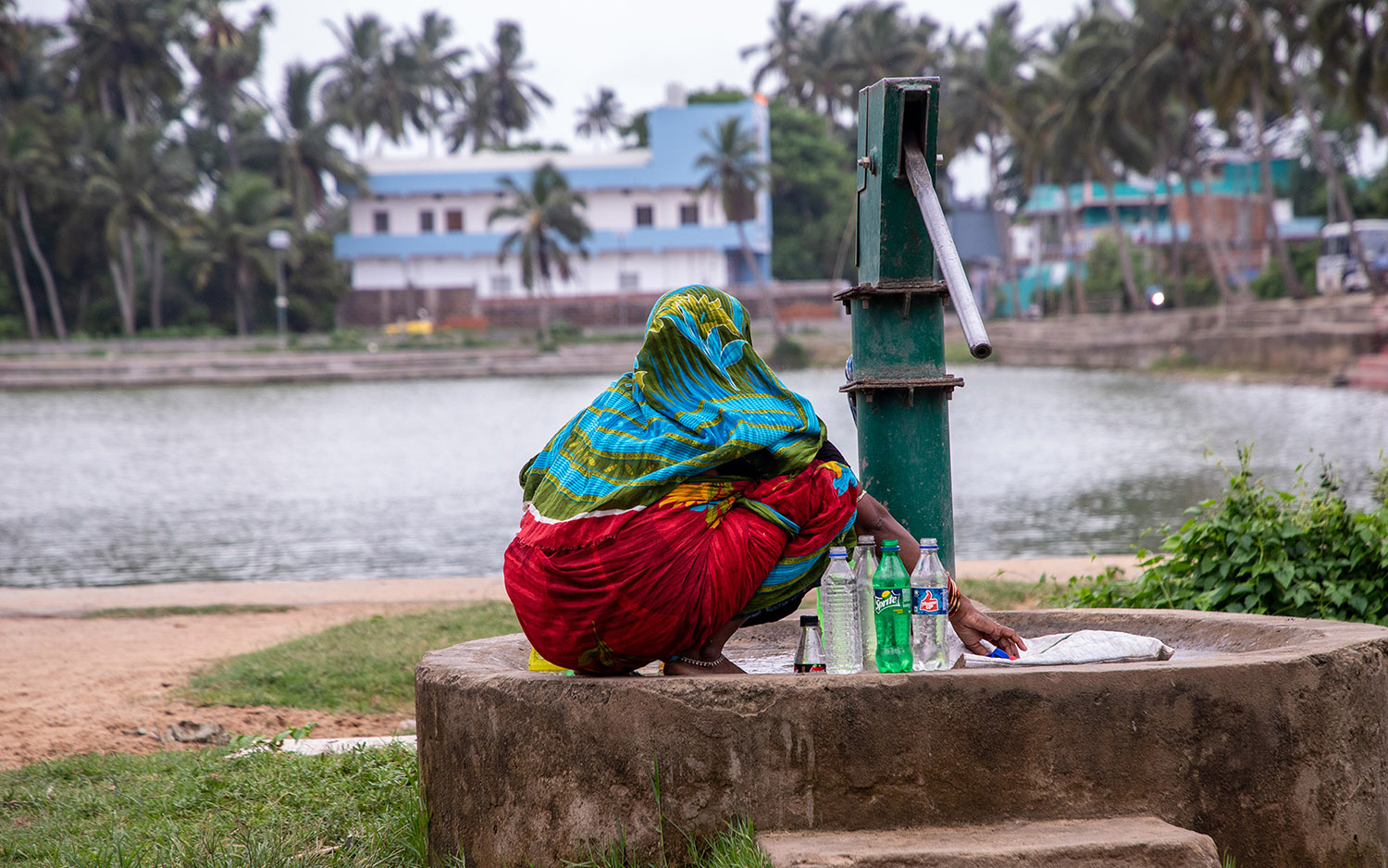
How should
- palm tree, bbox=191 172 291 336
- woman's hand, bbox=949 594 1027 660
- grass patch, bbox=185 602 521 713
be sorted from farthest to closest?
1. palm tree, bbox=191 172 291 336
2. grass patch, bbox=185 602 521 713
3. woman's hand, bbox=949 594 1027 660

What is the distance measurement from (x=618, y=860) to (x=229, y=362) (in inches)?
1645

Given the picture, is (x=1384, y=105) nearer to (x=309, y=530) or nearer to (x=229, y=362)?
(x=309, y=530)

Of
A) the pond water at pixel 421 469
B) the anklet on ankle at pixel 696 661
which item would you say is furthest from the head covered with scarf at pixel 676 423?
the pond water at pixel 421 469

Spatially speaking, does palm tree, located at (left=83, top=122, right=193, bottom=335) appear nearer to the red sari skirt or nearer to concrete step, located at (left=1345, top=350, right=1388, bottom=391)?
concrete step, located at (left=1345, top=350, right=1388, bottom=391)

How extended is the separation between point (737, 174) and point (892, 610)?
4552 centimetres

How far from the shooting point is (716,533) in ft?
8.60

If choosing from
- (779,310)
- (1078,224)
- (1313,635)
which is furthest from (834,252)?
(1313,635)

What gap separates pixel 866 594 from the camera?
278 centimetres

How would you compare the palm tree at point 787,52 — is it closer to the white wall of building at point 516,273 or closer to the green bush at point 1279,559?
the white wall of building at point 516,273

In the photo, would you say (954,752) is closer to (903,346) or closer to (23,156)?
(903,346)

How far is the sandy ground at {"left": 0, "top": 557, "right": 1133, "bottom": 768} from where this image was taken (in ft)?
15.3

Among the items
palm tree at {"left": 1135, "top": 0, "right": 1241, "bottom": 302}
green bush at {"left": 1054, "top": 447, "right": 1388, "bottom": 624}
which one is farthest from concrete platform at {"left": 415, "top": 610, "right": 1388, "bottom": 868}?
palm tree at {"left": 1135, "top": 0, "right": 1241, "bottom": 302}

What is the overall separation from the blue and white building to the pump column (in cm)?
4797

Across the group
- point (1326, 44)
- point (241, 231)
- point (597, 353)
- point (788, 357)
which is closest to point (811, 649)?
point (1326, 44)
